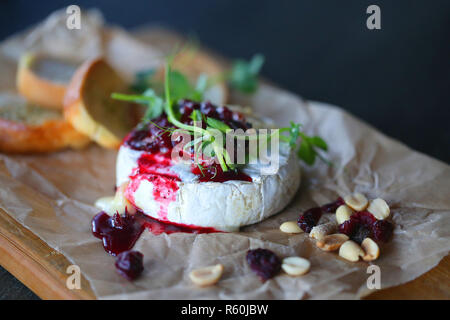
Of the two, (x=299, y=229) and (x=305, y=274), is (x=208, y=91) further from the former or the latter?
(x=305, y=274)

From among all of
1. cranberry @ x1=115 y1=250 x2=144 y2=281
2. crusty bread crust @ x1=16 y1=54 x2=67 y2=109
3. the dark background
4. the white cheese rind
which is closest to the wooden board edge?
cranberry @ x1=115 y1=250 x2=144 y2=281

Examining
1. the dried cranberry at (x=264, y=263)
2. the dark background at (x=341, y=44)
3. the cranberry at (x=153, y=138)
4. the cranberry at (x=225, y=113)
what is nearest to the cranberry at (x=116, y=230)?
the cranberry at (x=153, y=138)

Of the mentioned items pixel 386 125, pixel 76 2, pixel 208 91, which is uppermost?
pixel 76 2

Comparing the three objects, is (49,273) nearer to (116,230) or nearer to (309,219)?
(116,230)

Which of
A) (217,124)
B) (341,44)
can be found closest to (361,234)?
(217,124)

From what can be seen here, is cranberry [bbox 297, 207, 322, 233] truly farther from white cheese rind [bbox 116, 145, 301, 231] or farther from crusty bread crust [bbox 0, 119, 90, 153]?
crusty bread crust [bbox 0, 119, 90, 153]

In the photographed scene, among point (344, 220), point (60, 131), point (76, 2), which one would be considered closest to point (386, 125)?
point (344, 220)

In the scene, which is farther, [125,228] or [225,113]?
[225,113]
